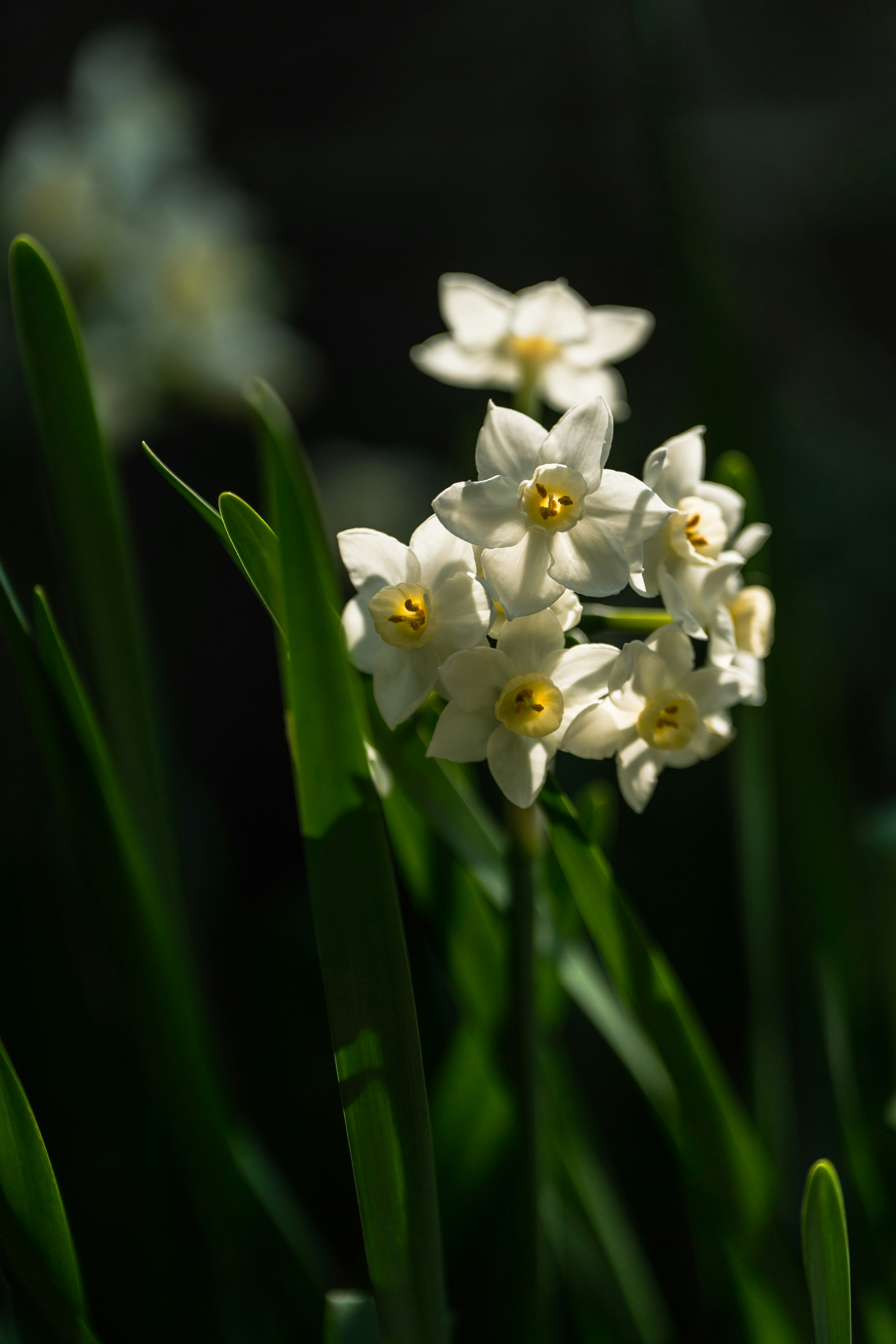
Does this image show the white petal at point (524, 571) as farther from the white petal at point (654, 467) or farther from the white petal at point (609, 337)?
the white petal at point (609, 337)

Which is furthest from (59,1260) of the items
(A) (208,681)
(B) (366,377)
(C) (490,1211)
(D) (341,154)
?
(D) (341,154)

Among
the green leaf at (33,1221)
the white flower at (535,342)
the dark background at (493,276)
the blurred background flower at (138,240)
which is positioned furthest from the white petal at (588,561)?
the blurred background flower at (138,240)

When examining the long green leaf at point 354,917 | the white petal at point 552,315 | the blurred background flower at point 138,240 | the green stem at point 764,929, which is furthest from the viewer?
the blurred background flower at point 138,240

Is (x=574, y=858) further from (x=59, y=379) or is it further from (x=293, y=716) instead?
(x=59, y=379)

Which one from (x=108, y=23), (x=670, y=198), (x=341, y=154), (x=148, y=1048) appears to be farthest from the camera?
(x=341, y=154)

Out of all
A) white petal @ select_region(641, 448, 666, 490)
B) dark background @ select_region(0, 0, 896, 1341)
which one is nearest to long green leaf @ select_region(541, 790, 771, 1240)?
white petal @ select_region(641, 448, 666, 490)

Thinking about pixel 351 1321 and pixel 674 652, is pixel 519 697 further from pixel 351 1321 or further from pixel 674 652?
pixel 351 1321

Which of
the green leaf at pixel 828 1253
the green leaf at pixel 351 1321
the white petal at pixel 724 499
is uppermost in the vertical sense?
the white petal at pixel 724 499

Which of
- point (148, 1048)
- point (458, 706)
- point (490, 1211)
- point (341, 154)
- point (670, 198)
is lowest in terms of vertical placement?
point (490, 1211)
